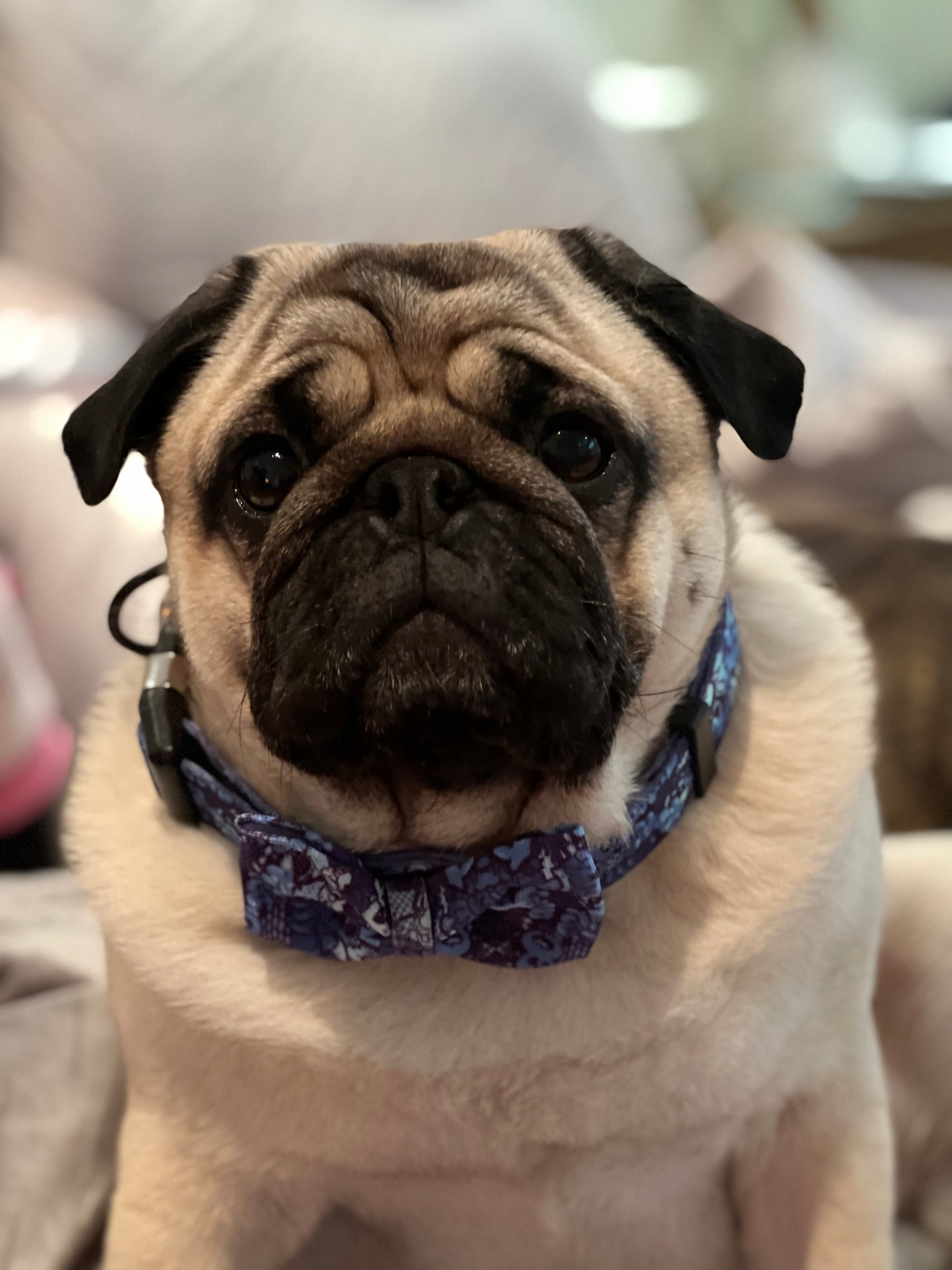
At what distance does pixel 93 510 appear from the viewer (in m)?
1.51

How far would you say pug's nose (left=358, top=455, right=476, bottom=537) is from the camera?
0.71m

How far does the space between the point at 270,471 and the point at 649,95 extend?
2367 millimetres

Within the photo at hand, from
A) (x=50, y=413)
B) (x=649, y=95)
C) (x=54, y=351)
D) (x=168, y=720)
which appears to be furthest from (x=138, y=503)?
(x=649, y=95)

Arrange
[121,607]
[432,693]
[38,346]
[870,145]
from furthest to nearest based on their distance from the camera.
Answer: [870,145] → [38,346] → [121,607] → [432,693]

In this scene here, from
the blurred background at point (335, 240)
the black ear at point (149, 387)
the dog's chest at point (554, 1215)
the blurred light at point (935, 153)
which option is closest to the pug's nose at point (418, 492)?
the black ear at point (149, 387)

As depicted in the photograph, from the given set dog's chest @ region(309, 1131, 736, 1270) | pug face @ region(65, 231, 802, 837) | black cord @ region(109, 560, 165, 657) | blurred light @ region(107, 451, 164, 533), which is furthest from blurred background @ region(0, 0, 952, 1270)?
pug face @ region(65, 231, 802, 837)

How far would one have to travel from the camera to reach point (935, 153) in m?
2.88

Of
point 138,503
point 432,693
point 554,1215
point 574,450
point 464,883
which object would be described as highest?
point 574,450

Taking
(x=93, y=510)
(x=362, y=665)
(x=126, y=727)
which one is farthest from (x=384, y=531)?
(x=93, y=510)

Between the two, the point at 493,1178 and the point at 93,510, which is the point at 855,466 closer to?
the point at 93,510

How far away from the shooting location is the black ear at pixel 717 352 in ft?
2.62

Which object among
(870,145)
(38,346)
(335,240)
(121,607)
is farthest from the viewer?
(870,145)

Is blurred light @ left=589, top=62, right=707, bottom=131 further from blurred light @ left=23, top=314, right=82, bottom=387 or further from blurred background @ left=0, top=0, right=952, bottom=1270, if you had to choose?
blurred light @ left=23, top=314, right=82, bottom=387

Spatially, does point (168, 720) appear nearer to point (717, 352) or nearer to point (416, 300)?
point (416, 300)
